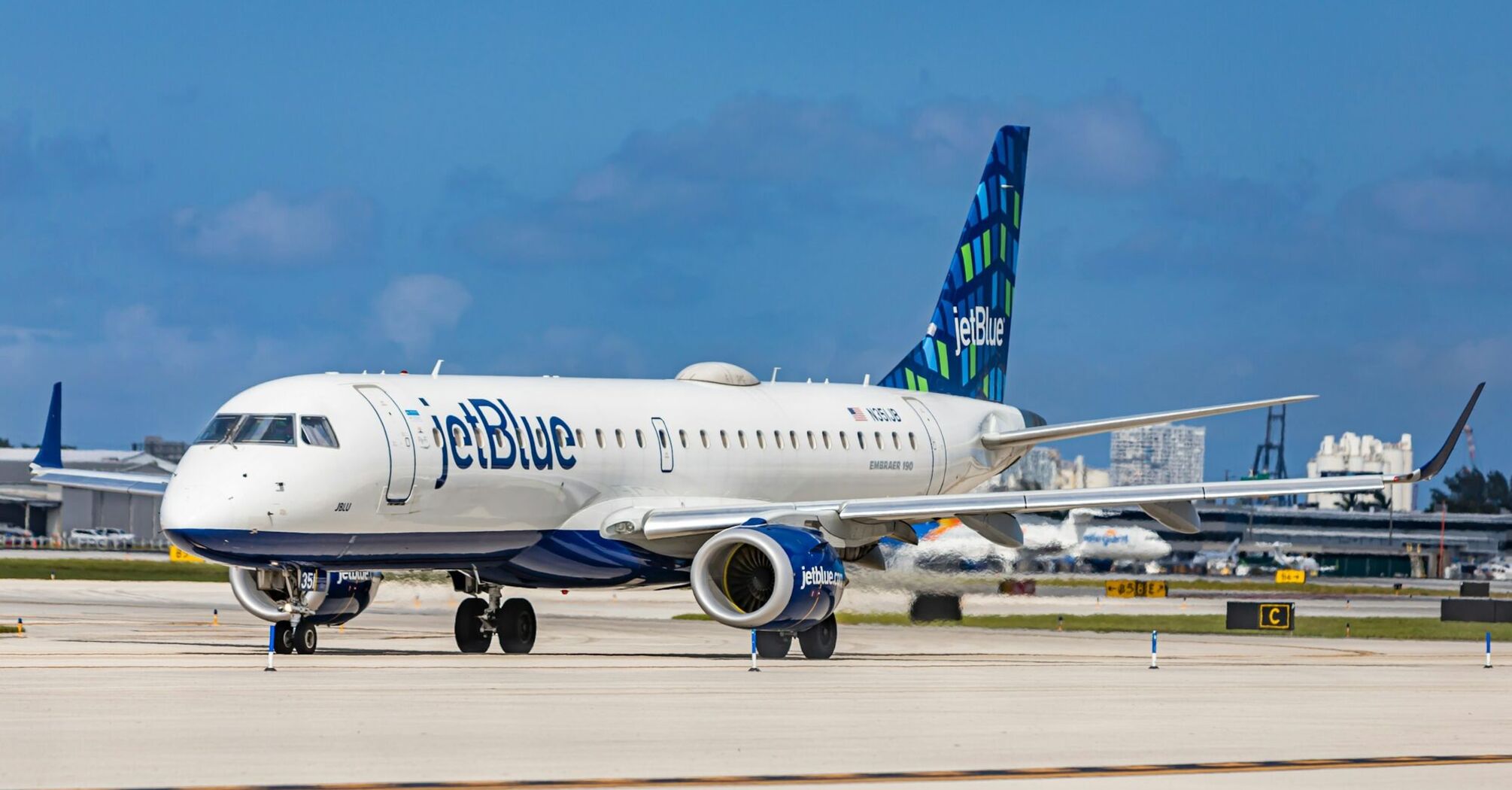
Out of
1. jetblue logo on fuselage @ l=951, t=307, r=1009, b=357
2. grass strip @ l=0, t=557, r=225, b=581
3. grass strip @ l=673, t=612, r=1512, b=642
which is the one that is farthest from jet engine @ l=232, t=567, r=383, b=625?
grass strip @ l=0, t=557, r=225, b=581

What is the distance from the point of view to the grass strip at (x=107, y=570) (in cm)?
7669

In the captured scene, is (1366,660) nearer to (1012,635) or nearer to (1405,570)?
(1012,635)

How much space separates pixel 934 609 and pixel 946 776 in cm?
3473

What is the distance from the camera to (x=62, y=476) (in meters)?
40.8

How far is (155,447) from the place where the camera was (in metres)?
189

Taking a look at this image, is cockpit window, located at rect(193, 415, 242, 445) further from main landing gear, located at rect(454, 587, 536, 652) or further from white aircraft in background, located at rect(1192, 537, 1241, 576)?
white aircraft in background, located at rect(1192, 537, 1241, 576)

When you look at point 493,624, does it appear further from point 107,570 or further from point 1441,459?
point 107,570

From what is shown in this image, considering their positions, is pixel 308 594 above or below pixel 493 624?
above

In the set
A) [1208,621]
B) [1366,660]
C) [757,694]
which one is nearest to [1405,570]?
[1208,621]

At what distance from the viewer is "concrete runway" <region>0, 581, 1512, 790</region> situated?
16750mm

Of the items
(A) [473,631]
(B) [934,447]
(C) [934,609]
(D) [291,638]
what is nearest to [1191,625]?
(C) [934,609]

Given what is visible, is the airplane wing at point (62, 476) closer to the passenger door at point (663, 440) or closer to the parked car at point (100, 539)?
the passenger door at point (663, 440)

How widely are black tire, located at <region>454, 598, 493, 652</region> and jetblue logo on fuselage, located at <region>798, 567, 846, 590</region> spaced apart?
19.7ft

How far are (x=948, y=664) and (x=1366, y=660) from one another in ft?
29.0
